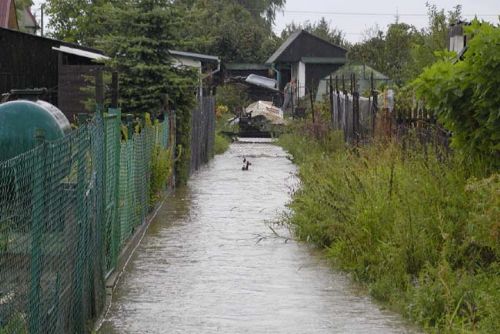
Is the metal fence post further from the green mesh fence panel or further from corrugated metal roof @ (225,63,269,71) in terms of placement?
corrugated metal roof @ (225,63,269,71)

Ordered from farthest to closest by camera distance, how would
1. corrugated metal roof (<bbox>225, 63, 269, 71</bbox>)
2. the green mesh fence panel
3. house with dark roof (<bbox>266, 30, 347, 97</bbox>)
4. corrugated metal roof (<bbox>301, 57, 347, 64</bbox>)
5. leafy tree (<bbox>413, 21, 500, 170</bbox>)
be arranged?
corrugated metal roof (<bbox>225, 63, 269, 71</bbox>)
house with dark roof (<bbox>266, 30, 347, 97</bbox>)
corrugated metal roof (<bbox>301, 57, 347, 64</bbox>)
leafy tree (<bbox>413, 21, 500, 170</bbox>)
the green mesh fence panel

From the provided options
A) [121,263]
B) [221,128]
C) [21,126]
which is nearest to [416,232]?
[121,263]

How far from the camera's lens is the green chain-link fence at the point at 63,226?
17.8 feet

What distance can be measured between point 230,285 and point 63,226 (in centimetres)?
386

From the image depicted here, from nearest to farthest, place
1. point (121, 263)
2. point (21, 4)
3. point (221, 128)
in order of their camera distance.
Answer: point (121, 263) < point (221, 128) < point (21, 4)

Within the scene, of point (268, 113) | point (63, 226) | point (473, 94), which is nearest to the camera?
point (63, 226)

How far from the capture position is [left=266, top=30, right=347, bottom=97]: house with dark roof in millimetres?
68500

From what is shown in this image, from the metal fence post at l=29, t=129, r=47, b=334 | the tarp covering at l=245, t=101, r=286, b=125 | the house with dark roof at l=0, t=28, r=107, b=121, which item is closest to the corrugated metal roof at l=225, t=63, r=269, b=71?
the tarp covering at l=245, t=101, r=286, b=125

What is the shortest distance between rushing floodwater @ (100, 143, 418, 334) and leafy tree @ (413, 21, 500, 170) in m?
1.86

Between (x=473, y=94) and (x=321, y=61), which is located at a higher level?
(x=321, y=61)

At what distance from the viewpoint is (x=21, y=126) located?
454 inches

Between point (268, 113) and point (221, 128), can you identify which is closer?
point (221, 128)

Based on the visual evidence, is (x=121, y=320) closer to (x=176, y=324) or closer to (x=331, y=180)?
(x=176, y=324)

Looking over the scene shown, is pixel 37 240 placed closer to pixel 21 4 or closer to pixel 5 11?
Result: pixel 5 11
